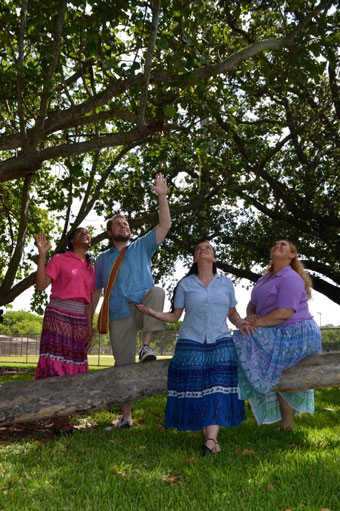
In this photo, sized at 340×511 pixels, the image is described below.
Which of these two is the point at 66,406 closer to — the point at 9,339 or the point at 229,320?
the point at 229,320

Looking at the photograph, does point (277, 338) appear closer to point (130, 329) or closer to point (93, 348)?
point (130, 329)

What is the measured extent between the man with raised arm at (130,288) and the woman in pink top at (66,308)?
0.93 ft

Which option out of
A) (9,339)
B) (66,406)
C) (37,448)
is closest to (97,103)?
(66,406)

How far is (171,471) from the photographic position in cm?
437

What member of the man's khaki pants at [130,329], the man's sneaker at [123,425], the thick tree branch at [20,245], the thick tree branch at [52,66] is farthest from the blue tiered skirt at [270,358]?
the thick tree branch at [20,245]

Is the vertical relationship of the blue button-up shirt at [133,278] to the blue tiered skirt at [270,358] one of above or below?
above

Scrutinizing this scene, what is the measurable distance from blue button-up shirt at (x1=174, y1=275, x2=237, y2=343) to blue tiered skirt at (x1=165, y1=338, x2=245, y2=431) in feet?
0.30

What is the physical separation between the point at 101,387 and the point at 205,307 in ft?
5.65

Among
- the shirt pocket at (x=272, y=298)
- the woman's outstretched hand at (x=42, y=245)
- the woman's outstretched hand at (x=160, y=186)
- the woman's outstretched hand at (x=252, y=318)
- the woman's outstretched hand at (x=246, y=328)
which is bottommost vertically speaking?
the woman's outstretched hand at (x=246, y=328)

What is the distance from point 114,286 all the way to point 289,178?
12.6 metres

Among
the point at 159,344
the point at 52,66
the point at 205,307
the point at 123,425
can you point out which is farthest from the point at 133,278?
the point at 159,344

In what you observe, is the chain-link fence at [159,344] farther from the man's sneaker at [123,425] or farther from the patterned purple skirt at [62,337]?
the patterned purple skirt at [62,337]

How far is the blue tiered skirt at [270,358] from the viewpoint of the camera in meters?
5.18

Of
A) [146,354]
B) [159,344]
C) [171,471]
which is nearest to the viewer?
[171,471]
